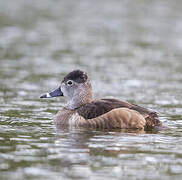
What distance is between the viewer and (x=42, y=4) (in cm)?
2855

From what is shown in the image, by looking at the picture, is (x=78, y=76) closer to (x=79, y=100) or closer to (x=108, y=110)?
(x=79, y=100)

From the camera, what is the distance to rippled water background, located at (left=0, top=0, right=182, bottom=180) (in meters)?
8.23

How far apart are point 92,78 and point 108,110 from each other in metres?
5.53

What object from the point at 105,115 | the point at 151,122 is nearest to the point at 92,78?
the point at 151,122

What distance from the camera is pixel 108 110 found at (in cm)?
1065

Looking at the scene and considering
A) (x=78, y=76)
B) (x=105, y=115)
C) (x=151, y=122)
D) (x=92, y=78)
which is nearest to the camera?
(x=105, y=115)

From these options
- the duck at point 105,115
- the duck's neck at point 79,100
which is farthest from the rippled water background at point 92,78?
the duck's neck at point 79,100

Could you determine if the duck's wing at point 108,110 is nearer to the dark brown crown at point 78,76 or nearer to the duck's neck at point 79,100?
the duck's neck at point 79,100

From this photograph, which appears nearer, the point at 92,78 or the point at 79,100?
the point at 79,100

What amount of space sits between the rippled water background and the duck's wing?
37cm

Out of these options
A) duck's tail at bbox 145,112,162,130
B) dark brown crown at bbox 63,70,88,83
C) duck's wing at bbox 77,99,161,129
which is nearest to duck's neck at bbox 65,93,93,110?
dark brown crown at bbox 63,70,88,83

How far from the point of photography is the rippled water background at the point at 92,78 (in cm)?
823

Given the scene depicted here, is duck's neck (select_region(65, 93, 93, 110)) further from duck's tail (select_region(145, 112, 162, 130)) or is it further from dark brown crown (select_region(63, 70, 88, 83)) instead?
duck's tail (select_region(145, 112, 162, 130))

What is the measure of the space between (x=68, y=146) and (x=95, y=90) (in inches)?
225
